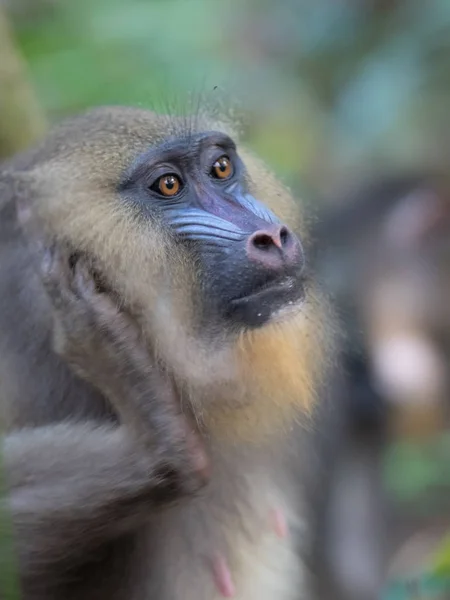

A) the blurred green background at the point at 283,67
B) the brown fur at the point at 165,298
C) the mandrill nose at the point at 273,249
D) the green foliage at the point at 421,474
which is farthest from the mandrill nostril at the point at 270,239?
the green foliage at the point at 421,474

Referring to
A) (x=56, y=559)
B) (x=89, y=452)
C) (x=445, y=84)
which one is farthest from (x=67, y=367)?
(x=445, y=84)

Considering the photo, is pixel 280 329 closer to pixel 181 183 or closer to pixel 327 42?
pixel 181 183

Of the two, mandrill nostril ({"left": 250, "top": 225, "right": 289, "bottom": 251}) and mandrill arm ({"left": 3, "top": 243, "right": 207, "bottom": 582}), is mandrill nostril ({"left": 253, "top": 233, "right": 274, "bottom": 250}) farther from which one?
mandrill arm ({"left": 3, "top": 243, "right": 207, "bottom": 582})

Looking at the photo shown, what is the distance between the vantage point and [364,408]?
13.3ft

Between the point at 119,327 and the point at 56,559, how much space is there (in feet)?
1.32

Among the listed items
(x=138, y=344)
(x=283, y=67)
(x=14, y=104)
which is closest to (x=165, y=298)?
(x=138, y=344)

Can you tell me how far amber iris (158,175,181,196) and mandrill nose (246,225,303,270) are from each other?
0.20 m

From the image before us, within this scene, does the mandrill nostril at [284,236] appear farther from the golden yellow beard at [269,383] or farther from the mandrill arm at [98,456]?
the mandrill arm at [98,456]

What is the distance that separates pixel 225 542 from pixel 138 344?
1.87 ft

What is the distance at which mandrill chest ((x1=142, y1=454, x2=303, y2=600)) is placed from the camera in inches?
79.7

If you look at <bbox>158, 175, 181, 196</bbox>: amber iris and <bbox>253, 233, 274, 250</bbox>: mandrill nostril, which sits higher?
<bbox>158, 175, 181, 196</bbox>: amber iris

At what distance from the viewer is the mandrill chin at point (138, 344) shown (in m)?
1.72

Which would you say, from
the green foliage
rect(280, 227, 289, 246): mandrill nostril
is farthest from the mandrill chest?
the green foliage

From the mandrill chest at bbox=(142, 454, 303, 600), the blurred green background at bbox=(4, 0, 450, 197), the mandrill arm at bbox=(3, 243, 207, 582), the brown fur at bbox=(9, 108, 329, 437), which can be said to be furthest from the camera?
the blurred green background at bbox=(4, 0, 450, 197)
